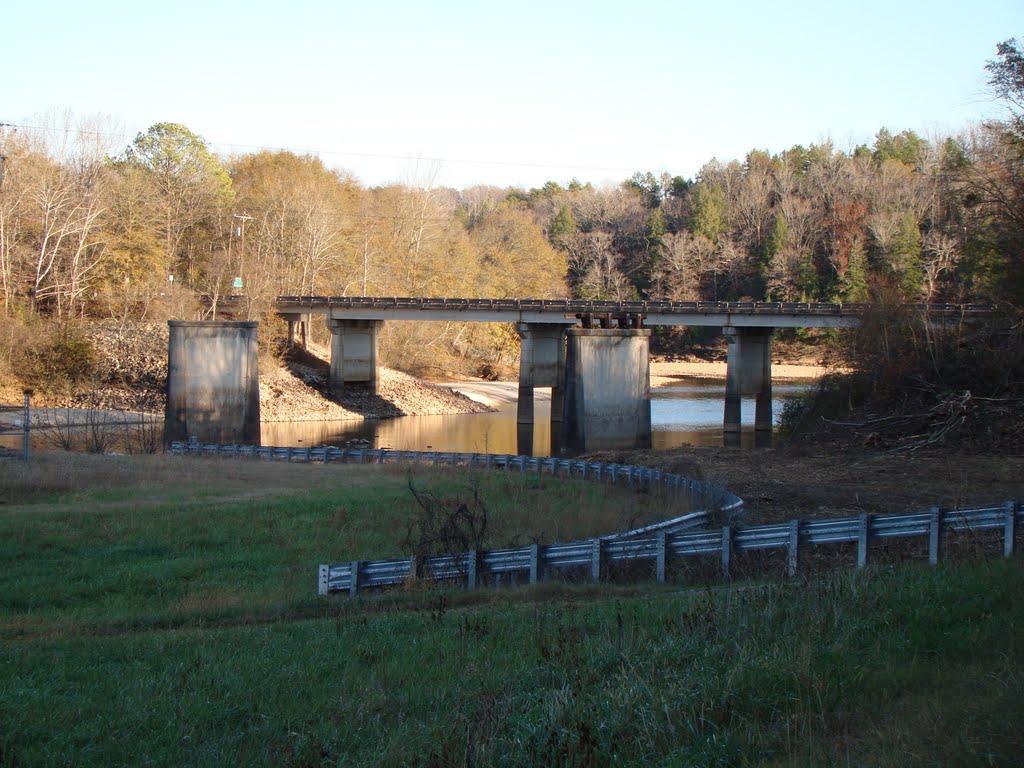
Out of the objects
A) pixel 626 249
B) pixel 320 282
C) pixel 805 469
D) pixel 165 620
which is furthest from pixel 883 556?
pixel 626 249

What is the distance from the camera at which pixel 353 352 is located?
245ft

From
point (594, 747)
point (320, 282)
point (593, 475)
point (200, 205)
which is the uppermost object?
point (200, 205)

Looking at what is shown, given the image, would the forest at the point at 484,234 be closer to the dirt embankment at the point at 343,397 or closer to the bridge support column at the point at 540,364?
the dirt embankment at the point at 343,397

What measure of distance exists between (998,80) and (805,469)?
13068 mm

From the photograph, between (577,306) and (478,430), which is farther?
(577,306)

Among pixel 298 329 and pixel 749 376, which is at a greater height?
pixel 298 329

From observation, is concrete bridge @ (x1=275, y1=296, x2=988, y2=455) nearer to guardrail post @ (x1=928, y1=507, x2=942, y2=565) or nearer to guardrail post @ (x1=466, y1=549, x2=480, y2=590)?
guardrail post @ (x1=928, y1=507, x2=942, y2=565)

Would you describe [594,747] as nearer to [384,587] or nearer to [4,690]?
[4,690]

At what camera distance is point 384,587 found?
15.2m

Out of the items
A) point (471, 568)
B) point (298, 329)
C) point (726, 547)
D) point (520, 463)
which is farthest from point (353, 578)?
point (298, 329)

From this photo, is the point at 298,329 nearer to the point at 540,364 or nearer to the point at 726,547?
the point at 540,364

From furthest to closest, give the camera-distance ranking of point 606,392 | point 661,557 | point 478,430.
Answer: point 478,430, point 606,392, point 661,557

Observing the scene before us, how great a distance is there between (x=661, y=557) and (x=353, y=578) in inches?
173

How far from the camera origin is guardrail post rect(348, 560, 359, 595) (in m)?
14.7
